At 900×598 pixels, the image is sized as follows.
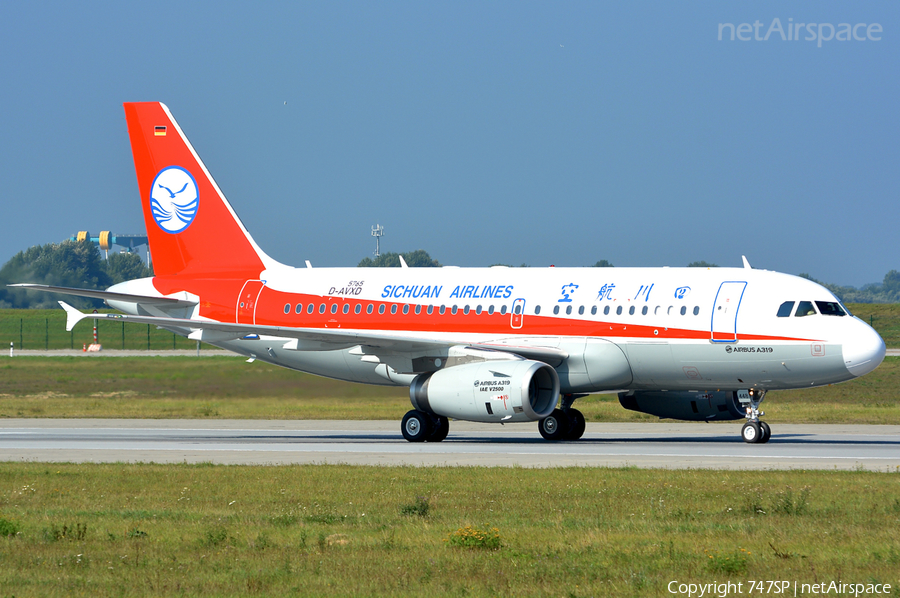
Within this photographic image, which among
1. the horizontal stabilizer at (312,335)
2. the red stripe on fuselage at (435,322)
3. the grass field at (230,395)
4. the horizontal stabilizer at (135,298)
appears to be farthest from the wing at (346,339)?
the grass field at (230,395)

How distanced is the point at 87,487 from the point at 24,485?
3.89 ft

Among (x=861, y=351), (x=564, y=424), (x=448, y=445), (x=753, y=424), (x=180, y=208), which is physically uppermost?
(x=180, y=208)

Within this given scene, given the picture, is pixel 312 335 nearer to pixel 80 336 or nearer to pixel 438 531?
pixel 438 531

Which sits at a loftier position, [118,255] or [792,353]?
[118,255]

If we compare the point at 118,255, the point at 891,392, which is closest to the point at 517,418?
the point at 891,392

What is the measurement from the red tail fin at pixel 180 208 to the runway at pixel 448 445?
5.38 meters

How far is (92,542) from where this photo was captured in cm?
1332

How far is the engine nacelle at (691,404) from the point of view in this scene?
98.2ft

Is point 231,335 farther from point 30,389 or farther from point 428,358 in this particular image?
point 30,389

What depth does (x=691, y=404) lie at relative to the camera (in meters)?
30.3

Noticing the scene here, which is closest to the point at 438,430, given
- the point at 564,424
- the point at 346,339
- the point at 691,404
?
the point at 346,339

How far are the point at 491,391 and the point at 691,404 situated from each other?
6.55m

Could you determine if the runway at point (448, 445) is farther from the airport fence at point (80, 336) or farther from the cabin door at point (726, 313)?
the airport fence at point (80, 336)

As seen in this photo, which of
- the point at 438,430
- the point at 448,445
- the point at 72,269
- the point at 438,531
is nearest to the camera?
the point at 438,531
